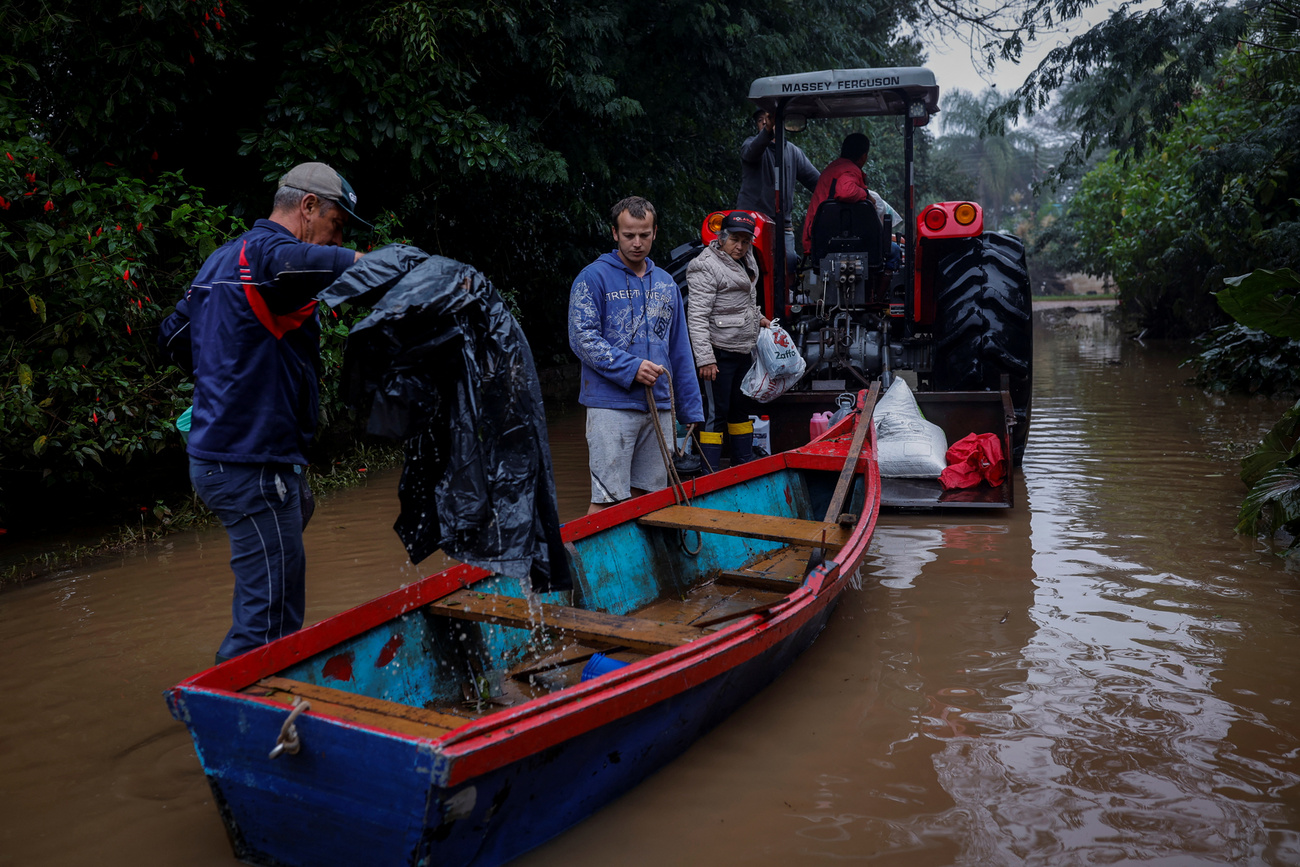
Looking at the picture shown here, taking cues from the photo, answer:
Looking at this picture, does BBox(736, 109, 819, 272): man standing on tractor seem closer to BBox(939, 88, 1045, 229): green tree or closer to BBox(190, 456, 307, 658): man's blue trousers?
BBox(190, 456, 307, 658): man's blue trousers

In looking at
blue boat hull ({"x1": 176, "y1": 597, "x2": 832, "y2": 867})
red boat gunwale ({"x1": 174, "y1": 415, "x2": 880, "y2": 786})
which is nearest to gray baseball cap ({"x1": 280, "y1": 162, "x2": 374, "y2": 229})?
red boat gunwale ({"x1": 174, "y1": 415, "x2": 880, "y2": 786})

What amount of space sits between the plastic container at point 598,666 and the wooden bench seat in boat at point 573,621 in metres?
0.06

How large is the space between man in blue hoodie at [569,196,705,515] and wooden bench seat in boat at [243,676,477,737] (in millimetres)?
1968

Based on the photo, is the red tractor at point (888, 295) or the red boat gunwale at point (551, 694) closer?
the red boat gunwale at point (551, 694)

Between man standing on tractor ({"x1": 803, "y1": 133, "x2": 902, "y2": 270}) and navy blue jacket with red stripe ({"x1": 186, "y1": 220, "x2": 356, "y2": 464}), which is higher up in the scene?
man standing on tractor ({"x1": 803, "y1": 133, "x2": 902, "y2": 270})

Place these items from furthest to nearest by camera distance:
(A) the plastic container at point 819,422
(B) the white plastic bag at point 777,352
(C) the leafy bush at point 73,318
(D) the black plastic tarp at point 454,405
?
(A) the plastic container at point 819,422
(B) the white plastic bag at point 777,352
(C) the leafy bush at point 73,318
(D) the black plastic tarp at point 454,405

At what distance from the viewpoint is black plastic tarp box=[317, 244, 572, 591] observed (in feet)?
8.73

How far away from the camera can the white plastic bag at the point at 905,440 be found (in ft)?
19.0

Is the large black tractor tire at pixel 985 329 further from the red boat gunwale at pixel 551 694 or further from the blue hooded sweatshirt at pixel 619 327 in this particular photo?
the red boat gunwale at pixel 551 694

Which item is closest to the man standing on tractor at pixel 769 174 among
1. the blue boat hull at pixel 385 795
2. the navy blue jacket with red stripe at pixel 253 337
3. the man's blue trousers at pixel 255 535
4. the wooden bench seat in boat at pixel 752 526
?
the wooden bench seat in boat at pixel 752 526

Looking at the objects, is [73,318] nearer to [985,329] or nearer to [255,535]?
[255,535]

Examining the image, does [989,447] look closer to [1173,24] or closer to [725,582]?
[725,582]

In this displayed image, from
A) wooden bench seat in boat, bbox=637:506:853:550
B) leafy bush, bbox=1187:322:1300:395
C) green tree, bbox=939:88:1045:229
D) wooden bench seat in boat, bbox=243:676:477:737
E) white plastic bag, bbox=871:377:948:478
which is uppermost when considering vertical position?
green tree, bbox=939:88:1045:229

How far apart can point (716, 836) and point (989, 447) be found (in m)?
3.92
